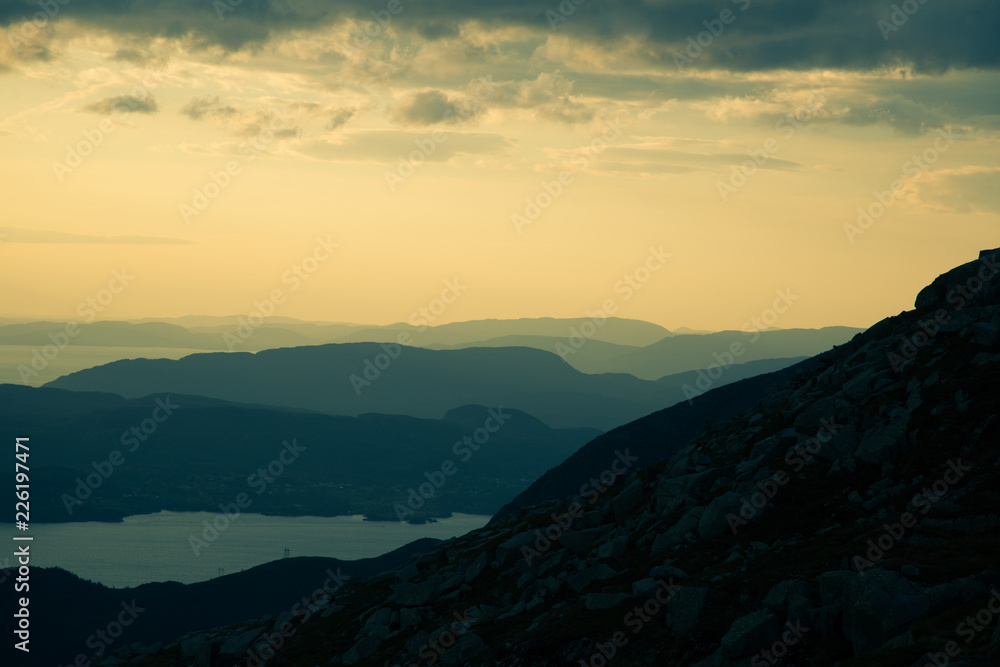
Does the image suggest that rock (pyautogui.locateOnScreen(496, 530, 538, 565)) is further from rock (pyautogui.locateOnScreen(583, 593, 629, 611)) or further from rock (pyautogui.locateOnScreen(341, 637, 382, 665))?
rock (pyautogui.locateOnScreen(583, 593, 629, 611))

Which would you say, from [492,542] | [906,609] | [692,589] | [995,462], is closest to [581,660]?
[692,589]

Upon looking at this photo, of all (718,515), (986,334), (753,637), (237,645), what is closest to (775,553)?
(718,515)

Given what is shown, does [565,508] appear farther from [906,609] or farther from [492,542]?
[906,609]

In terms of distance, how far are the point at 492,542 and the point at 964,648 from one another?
32.1 meters

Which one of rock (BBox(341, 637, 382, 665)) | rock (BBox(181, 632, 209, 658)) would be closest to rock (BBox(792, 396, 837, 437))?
rock (BBox(341, 637, 382, 665))

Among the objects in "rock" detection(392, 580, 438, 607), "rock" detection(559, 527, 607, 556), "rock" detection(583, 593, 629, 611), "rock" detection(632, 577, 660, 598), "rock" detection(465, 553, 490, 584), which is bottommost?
"rock" detection(392, 580, 438, 607)

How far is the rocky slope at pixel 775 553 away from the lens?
24938 millimetres

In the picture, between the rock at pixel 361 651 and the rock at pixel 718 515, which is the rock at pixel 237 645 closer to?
the rock at pixel 361 651

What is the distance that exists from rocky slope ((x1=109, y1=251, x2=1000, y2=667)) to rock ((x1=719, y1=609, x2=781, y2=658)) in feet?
0.17

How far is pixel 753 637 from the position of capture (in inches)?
995

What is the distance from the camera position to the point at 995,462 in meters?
32.0

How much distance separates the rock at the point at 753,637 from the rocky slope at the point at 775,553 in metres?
0.05

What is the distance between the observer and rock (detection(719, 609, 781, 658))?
82.9 ft

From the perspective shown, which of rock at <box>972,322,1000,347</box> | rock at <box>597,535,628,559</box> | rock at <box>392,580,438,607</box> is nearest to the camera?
rock at <box>972,322,1000,347</box>
